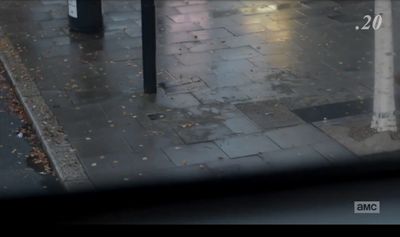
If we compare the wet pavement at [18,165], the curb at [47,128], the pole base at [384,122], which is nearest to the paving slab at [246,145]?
the pole base at [384,122]

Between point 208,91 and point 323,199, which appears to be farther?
point 208,91

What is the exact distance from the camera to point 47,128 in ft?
20.6

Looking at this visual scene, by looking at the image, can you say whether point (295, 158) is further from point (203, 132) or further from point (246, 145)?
point (203, 132)

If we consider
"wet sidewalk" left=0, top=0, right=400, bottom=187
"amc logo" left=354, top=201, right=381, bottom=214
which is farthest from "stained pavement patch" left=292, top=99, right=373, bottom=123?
"amc logo" left=354, top=201, right=381, bottom=214

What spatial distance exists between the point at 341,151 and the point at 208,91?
1.89 m

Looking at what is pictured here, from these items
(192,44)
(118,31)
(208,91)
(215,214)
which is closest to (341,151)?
(208,91)

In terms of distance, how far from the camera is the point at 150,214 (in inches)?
126

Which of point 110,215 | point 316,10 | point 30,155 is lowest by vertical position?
point 30,155

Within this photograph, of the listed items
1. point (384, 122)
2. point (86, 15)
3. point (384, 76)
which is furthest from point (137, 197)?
point (86, 15)

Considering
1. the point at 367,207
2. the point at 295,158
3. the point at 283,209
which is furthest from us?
the point at 295,158

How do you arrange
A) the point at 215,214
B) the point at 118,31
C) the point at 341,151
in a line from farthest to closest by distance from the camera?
the point at 118,31 → the point at 341,151 → the point at 215,214

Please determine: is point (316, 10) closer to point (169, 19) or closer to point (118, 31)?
point (169, 19)

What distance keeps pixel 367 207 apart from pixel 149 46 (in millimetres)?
3690

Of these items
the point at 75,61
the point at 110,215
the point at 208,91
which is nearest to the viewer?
the point at 110,215
